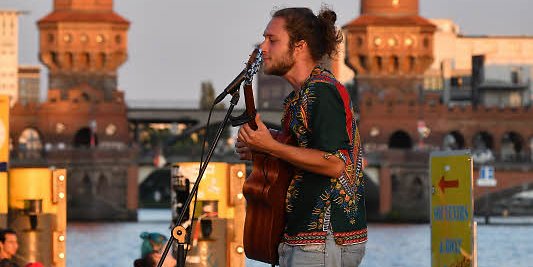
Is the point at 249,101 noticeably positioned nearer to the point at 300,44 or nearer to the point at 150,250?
the point at 300,44

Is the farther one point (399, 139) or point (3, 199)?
point (399, 139)

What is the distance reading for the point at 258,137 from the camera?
6.94 m

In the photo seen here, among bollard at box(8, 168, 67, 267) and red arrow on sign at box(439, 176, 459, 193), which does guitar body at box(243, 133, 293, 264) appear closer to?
red arrow on sign at box(439, 176, 459, 193)

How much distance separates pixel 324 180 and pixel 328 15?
70 cm

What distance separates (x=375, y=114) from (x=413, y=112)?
2.07 meters

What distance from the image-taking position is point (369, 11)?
101938 millimetres

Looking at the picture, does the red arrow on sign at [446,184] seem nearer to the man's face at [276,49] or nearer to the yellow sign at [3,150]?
the yellow sign at [3,150]

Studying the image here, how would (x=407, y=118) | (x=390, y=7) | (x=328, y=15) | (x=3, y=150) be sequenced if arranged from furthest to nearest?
1. (x=390, y=7)
2. (x=407, y=118)
3. (x=3, y=150)
4. (x=328, y=15)

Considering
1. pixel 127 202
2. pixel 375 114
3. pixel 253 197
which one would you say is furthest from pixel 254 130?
pixel 375 114

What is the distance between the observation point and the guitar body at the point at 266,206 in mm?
7020

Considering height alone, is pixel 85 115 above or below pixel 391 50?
below

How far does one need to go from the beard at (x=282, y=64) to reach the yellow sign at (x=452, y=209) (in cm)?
575

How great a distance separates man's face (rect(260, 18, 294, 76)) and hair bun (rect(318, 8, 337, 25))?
208 millimetres

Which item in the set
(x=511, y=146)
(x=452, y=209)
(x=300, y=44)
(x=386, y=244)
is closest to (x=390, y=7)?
(x=511, y=146)
